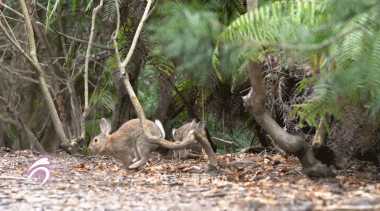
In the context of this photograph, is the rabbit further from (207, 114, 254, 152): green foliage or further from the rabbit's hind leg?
(207, 114, 254, 152): green foliage

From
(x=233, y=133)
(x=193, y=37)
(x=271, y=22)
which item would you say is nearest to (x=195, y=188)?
(x=193, y=37)

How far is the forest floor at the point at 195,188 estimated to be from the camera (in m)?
4.50

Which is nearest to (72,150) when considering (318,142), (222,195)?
(318,142)

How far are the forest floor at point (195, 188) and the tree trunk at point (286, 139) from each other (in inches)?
4.1

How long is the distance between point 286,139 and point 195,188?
0.84m

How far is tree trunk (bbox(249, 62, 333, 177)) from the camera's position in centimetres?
564

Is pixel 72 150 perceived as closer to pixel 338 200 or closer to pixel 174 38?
pixel 174 38

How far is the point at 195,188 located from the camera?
217 inches

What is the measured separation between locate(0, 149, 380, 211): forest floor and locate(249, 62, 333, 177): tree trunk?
4.1 inches

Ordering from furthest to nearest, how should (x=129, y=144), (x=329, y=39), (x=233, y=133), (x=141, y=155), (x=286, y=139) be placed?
(x=233, y=133) → (x=129, y=144) → (x=141, y=155) → (x=286, y=139) → (x=329, y=39)

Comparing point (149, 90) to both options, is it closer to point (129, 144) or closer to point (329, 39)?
point (129, 144)

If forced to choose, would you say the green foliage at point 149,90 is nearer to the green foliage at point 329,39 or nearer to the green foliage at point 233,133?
the green foliage at point 233,133

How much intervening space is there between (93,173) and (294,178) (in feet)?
7.37

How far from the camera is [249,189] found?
205 inches
